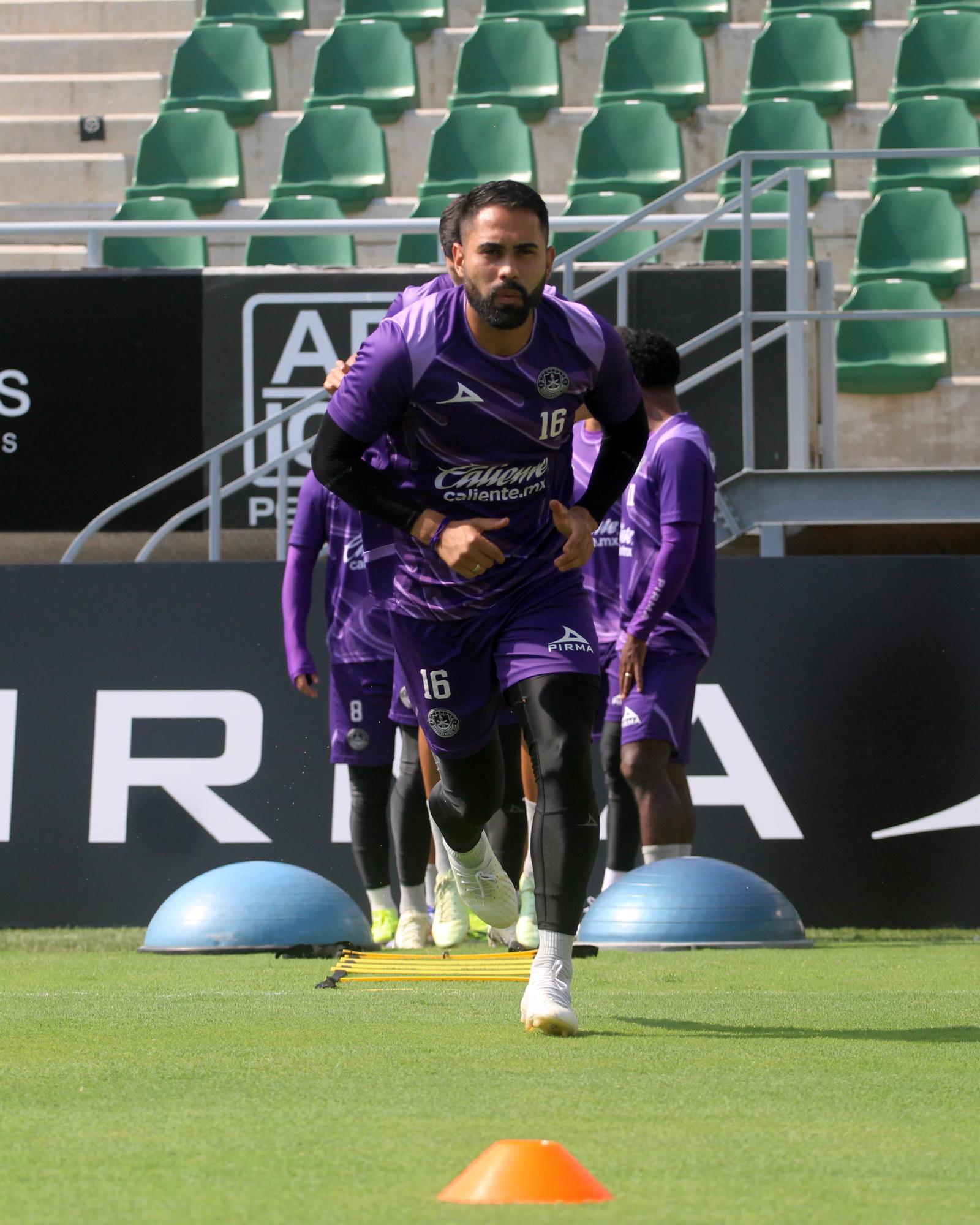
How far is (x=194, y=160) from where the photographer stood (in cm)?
1414

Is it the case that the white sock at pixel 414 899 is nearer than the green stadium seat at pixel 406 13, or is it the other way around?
the white sock at pixel 414 899

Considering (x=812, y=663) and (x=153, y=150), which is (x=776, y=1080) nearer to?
(x=812, y=663)

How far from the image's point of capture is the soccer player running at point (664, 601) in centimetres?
664

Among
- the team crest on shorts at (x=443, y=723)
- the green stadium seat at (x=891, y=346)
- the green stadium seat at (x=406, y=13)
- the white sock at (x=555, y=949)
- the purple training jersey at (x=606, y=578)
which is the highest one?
the green stadium seat at (x=406, y=13)

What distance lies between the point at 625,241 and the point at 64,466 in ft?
14.8

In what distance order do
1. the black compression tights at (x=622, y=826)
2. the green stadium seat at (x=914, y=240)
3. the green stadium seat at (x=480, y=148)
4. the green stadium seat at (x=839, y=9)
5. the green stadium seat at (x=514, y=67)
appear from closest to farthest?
the black compression tights at (x=622, y=826) → the green stadium seat at (x=914, y=240) → the green stadium seat at (x=480, y=148) → the green stadium seat at (x=514, y=67) → the green stadium seat at (x=839, y=9)

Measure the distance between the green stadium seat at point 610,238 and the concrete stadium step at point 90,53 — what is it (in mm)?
4558

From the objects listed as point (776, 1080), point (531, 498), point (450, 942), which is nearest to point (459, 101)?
point (450, 942)

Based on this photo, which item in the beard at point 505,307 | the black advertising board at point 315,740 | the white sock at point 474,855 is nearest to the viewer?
the beard at point 505,307

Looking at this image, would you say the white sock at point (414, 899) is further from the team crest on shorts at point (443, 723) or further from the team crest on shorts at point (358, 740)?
the team crest on shorts at point (443, 723)

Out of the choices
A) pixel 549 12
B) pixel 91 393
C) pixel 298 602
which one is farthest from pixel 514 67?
pixel 298 602

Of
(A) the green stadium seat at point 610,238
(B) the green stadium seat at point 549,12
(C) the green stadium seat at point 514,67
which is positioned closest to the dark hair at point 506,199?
(A) the green stadium seat at point 610,238

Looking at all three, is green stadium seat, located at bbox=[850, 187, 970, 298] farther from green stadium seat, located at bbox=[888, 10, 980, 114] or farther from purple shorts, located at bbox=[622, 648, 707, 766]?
purple shorts, located at bbox=[622, 648, 707, 766]

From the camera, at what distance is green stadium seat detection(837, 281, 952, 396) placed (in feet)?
37.8
